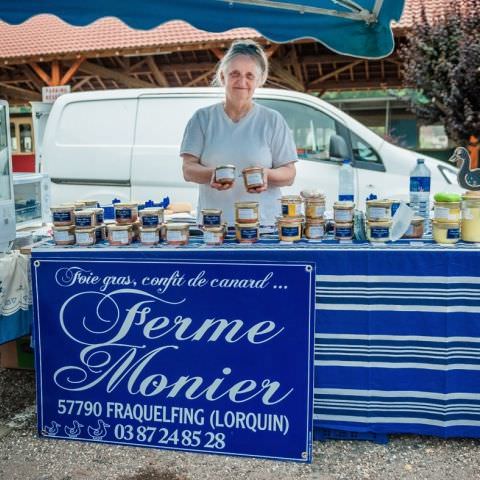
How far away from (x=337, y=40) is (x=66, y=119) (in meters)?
4.07

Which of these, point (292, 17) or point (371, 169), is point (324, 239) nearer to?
point (292, 17)

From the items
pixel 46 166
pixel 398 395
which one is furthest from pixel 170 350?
pixel 46 166

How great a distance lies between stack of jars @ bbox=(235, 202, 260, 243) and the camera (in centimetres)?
270

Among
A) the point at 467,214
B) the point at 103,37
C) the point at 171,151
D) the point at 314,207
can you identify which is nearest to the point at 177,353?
the point at 314,207

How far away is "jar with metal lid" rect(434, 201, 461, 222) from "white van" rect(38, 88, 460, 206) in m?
3.61

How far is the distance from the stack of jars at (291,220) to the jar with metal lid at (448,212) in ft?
2.14

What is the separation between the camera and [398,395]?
2.65 m

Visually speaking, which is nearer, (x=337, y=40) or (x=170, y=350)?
(x=170, y=350)

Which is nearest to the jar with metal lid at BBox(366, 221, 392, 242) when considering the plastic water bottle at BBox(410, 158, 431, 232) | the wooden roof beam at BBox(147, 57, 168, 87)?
the plastic water bottle at BBox(410, 158, 431, 232)

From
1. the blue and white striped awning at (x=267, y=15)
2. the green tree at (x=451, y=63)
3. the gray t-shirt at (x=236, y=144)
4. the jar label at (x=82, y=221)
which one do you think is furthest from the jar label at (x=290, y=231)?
the green tree at (x=451, y=63)

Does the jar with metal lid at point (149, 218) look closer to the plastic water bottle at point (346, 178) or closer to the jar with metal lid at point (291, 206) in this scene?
the jar with metal lid at point (291, 206)

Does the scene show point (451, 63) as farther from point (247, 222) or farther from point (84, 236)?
point (84, 236)

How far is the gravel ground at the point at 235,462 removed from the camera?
2.50 meters

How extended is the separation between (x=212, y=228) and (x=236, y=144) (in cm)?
65
